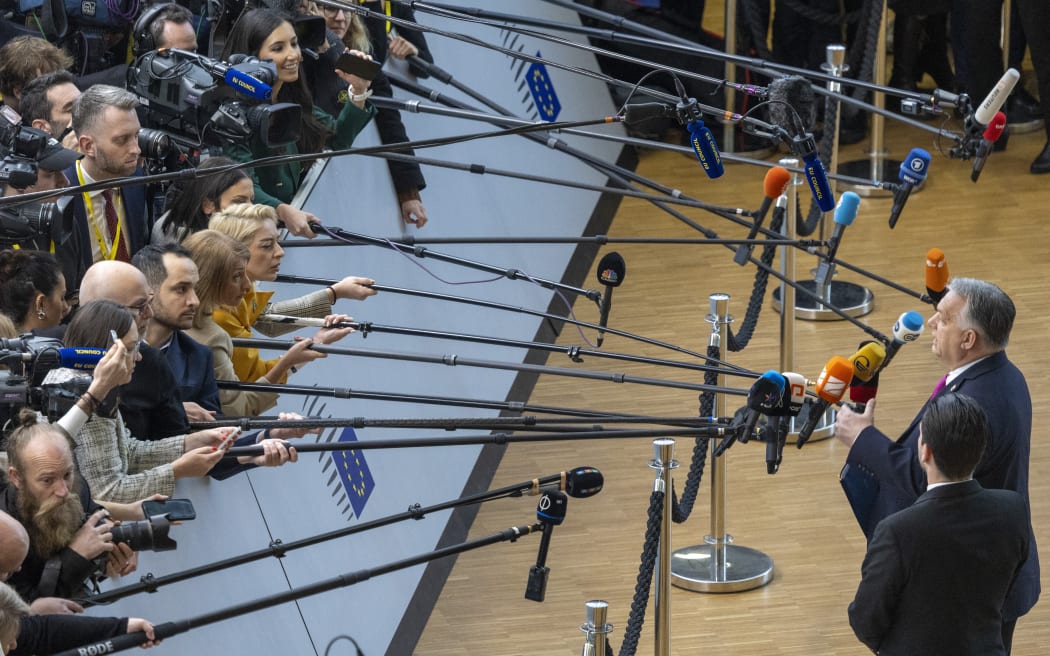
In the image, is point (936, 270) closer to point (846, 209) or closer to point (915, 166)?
point (846, 209)

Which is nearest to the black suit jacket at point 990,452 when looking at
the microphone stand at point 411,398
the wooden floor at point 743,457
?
the microphone stand at point 411,398

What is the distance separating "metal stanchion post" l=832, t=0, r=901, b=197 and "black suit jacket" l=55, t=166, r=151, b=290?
14.8 ft

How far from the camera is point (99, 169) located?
4.18 m

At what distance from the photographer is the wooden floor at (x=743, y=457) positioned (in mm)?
4898

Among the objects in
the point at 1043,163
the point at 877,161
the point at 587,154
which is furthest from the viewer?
the point at 877,161

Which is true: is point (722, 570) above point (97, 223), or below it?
below

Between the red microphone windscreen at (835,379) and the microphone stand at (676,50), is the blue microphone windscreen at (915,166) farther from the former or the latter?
the red microphone windscreen at (835,379)

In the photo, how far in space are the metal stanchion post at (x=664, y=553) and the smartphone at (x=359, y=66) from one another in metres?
1.18

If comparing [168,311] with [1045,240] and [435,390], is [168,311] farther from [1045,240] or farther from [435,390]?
[1045,240]

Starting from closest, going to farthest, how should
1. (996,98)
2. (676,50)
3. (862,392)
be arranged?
(862,392)
(996,98)
(676,50)

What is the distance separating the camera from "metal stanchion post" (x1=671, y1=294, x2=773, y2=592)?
5.07 meters

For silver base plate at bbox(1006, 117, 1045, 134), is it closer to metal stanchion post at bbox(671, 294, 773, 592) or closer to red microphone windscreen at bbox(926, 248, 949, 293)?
metal stanchion post at bbox(671, 294, 773, 592)

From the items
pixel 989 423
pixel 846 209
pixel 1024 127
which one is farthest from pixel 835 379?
pixel 1024 127

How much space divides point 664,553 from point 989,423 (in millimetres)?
903
